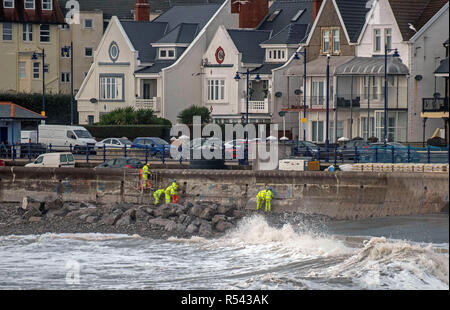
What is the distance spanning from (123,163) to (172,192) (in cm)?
479

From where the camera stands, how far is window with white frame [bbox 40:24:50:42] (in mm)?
88438

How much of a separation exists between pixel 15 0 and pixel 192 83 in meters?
17.0

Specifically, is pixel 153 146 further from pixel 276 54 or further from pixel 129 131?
pixel 276 54

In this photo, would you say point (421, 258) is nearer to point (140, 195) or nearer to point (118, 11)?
point (140, 195)

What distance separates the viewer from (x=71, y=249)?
40.3m

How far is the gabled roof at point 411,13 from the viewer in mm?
64438

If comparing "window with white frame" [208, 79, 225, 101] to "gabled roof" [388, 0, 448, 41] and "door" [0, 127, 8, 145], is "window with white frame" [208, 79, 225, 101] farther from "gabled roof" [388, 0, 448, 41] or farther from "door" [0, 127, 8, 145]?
"door" [0, 127, 8, 145]

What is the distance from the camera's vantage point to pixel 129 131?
71.1m

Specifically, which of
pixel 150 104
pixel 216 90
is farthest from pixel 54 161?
pixel 216 90

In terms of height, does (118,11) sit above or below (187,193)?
above

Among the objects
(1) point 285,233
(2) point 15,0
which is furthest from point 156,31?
(1) point 285,233

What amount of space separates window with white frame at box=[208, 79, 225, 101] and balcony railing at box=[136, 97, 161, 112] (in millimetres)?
3424

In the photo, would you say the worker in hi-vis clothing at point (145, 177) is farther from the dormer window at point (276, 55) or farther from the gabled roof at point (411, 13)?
the dormer window at point (276, 55)

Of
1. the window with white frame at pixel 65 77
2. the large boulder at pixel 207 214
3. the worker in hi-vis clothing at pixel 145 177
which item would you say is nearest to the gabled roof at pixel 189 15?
the window with white frame at pixel 65 77
